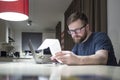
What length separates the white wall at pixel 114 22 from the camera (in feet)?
10.3

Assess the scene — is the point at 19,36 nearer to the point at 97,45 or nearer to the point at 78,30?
the point at 78,30

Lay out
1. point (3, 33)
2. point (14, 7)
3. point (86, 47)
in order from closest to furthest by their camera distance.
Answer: point (86, 47), point (14, 7), point (3, 33)

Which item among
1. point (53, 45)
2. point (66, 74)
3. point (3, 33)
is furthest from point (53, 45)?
point (3, 33)

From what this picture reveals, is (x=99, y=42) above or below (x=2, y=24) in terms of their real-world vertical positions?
below

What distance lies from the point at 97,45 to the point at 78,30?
13.5 inches

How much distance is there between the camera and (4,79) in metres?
0.77

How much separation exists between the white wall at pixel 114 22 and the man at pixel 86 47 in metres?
0.80

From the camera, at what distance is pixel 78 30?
2.41 meters

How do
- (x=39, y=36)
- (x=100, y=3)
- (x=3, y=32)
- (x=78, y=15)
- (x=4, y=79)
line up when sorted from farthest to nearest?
(x=39, y=36) < (x=3, y=32) < (x=100, y=3) < (x=78, y=15) < (x=4, y=79)

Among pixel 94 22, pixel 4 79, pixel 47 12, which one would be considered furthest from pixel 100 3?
pixel 47 12

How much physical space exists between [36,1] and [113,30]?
3744 mm

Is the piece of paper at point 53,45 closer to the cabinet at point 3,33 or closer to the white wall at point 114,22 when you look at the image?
the white wall at point 114,22

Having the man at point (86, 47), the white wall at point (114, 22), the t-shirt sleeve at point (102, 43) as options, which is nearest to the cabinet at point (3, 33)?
the white wall at point (114, 22)

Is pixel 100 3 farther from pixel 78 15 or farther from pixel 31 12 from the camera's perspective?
pixel 31 12
